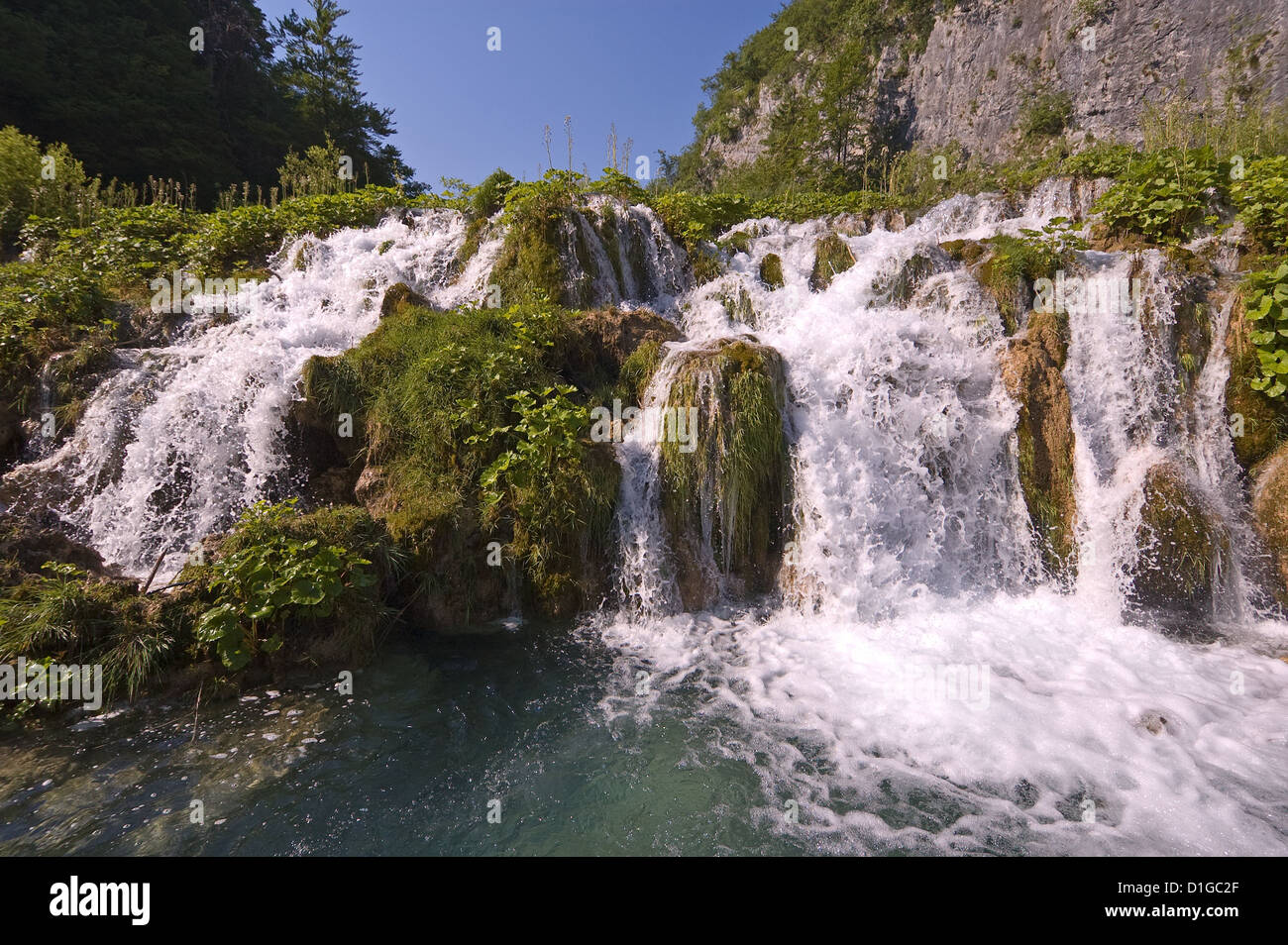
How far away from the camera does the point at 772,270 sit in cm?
946

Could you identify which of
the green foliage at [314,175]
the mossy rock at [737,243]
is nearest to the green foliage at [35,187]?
→ the green foliage at [314,175]

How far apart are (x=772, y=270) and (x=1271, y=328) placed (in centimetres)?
606

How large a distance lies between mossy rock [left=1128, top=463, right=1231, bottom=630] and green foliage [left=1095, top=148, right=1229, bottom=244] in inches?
177

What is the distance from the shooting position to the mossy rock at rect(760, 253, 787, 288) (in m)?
9.32

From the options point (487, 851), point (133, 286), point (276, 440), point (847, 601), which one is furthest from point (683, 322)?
point (133, 286)

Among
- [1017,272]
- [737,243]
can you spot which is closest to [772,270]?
[737,243]

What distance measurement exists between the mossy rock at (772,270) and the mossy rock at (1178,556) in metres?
5.75

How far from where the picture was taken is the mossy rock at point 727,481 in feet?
19.5

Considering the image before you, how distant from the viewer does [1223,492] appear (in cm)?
600

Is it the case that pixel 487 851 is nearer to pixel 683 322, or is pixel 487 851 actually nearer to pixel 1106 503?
pixel 1106 503

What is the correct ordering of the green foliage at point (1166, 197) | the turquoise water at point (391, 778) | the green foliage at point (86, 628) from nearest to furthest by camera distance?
the turquoise water at point (391, 778) < the green foliage at point (86, 628) < the green foliage at point (1166, 197)

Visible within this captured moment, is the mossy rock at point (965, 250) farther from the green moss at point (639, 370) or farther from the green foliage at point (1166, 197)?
the green moss at point (639, 370)

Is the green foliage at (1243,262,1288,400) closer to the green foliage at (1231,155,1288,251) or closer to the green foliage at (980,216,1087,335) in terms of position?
the green foliage at (1231,155,1288,251)
